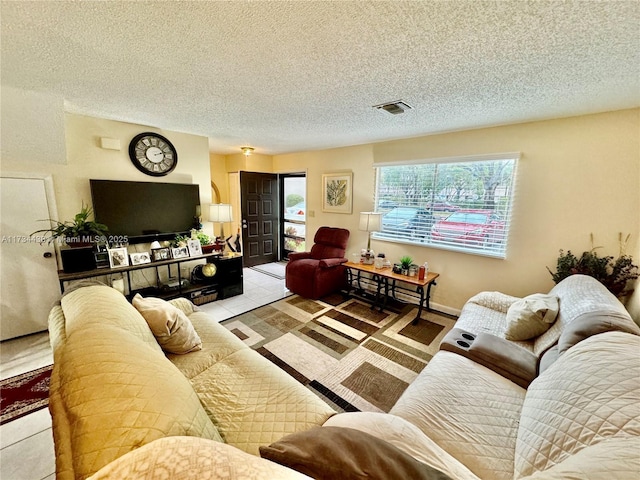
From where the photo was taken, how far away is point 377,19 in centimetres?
122

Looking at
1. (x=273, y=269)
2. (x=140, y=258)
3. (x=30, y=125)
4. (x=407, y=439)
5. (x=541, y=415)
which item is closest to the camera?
(x=407, y=439)

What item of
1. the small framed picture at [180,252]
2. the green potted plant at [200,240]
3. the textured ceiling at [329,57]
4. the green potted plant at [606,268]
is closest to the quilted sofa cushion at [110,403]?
the textured ceiling at [329,57]

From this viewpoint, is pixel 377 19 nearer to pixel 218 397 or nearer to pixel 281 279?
pixel 218 397

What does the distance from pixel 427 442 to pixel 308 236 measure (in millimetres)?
4373

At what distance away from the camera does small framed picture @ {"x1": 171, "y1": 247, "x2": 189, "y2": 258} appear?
133 inches

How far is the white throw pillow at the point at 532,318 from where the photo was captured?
6.13ft

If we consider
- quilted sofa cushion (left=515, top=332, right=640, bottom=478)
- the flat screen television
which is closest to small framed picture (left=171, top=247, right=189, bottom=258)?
the flat screen television

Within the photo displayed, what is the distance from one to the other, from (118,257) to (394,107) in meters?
3.48

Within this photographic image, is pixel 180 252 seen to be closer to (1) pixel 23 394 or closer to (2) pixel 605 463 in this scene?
(1) pixel 23 394

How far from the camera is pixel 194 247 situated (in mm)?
3527

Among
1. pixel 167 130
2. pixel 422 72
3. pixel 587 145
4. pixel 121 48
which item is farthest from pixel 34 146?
pixel 587 145

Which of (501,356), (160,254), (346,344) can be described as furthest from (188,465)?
(160,254)

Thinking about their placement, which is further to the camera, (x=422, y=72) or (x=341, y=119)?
(x=341, y=119)

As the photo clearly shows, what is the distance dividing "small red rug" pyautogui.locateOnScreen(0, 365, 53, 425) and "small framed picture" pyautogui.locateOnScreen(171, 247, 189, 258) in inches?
61.6
